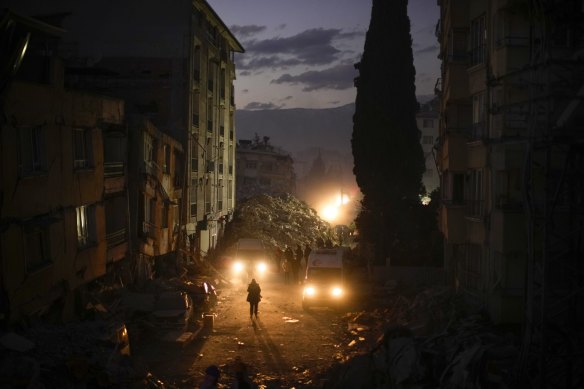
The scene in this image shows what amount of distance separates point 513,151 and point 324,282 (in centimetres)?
1127

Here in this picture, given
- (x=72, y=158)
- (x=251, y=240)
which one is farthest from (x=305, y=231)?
(x=72, y=158)

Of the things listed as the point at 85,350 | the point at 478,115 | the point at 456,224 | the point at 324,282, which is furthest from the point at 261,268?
the point at 85,350

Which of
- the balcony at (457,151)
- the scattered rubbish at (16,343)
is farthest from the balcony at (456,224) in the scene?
the scattered rubbish at (16,343)

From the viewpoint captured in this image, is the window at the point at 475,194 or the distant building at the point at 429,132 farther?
the distant building at the point at 429,132

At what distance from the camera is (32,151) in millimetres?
15883

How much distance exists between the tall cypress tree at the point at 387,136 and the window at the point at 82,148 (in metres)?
20.4

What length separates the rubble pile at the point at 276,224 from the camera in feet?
138

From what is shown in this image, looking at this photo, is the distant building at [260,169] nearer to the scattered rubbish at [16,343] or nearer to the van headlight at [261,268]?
the van headlight at [261,268]

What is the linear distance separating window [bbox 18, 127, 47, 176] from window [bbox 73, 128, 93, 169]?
7.70ft

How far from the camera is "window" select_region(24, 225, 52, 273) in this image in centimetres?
1541

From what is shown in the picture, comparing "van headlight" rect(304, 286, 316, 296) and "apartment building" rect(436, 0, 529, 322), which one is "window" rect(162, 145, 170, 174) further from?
"apartment building" rect(436, 0, 529, 322)

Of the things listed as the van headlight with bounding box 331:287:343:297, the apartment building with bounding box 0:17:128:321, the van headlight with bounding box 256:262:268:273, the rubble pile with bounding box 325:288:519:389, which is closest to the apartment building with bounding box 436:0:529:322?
the rubble pile with bounding box 325:288:519:389

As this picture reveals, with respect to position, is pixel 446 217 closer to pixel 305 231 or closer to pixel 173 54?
pixel 173 54

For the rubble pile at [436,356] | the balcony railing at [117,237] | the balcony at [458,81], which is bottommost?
the rubble pile at [436,356]
